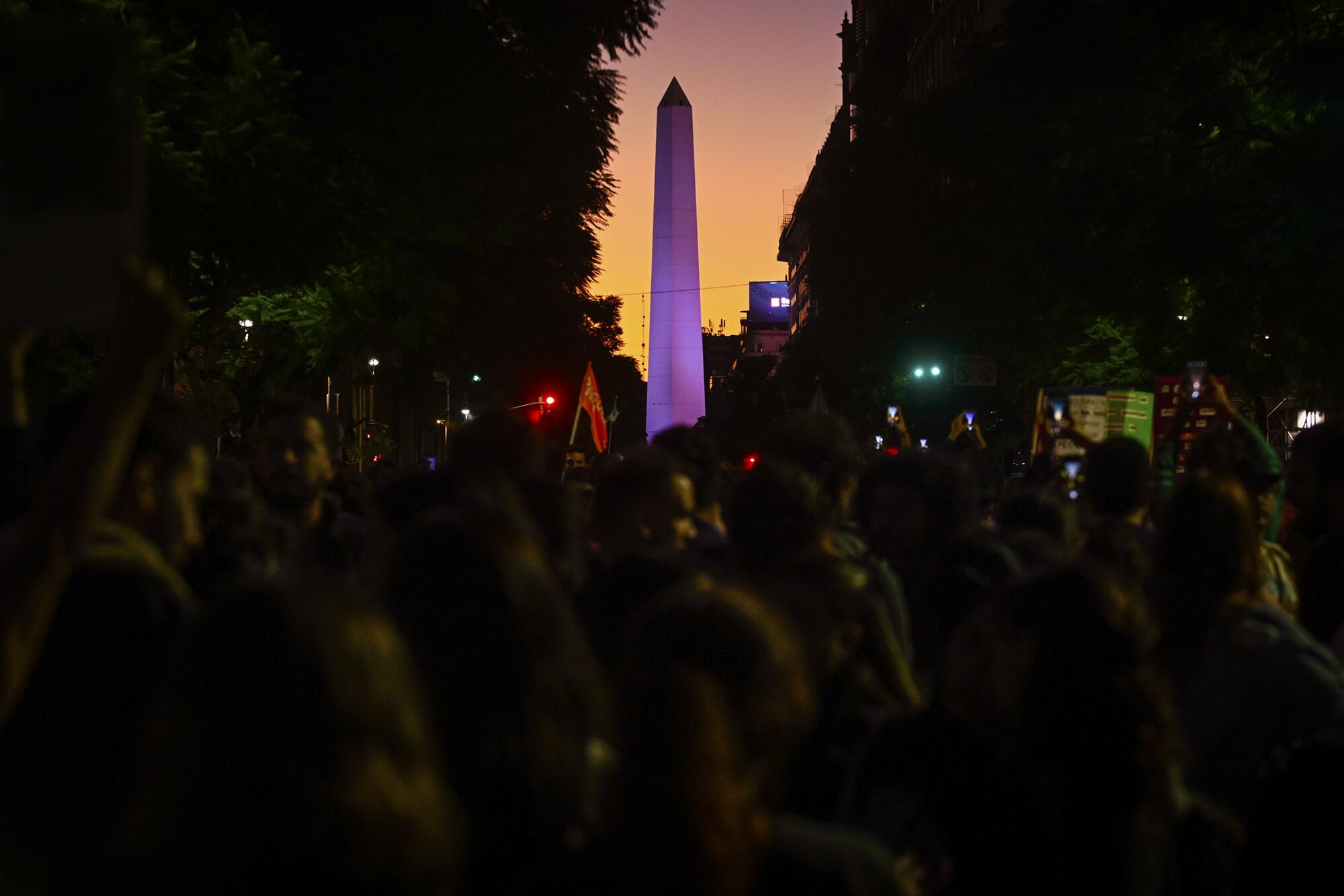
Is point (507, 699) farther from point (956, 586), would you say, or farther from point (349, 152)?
point (349, 152)

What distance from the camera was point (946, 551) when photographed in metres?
4.04

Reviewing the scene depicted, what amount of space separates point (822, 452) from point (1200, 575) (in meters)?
1.81

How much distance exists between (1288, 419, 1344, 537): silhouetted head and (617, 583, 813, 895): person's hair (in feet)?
10.6

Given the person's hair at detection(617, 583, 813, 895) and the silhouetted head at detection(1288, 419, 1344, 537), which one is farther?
the silhouetted head at detection(1288, 419, 1344, 537)

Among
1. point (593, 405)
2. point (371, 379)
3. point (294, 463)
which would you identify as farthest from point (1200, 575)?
point (371, 379)

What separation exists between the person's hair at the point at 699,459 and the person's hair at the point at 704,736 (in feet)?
11.4

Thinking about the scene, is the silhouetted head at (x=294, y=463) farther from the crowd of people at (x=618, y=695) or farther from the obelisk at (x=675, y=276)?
the obelisk at (x=675, y=276)

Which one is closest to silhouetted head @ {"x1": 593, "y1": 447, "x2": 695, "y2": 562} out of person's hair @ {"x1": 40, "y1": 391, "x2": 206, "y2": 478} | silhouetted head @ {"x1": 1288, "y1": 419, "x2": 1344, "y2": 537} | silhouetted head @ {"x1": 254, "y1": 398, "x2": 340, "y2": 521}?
person's hair @ {"x1": 40, "y1": 391, "x2": 206, "y2": 478}

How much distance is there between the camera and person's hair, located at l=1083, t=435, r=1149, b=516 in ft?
16.2

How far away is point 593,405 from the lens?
1462 cm

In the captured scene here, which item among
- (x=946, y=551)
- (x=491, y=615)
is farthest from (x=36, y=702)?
(x=946, y=551)

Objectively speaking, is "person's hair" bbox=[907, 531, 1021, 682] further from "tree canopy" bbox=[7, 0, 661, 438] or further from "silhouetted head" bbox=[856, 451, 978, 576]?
"tree canopy" bbox=[7, 0, 661, 438]

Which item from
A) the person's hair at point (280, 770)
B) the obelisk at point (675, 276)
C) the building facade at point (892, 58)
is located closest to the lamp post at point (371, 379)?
the obelisk at point (675, 276)

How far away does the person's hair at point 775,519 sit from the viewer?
11.1 feet
